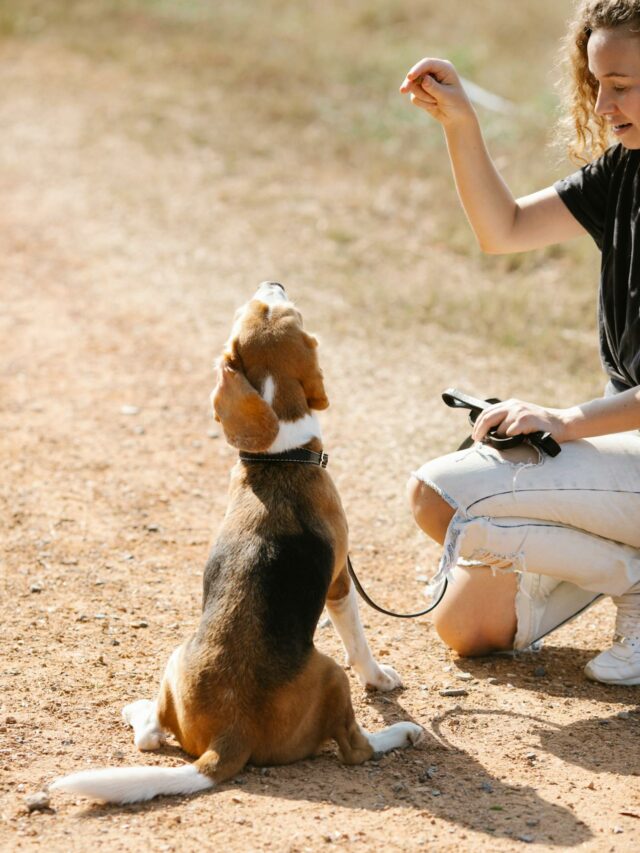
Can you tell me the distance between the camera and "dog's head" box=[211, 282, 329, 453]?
3.79 metres

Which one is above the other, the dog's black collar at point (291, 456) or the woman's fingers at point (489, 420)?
the woman's fingers at point (489, 420)

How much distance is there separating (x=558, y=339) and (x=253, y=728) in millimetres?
5688

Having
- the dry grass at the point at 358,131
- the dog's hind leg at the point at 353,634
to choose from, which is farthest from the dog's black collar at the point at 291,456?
the dry grass at the point at 358,131

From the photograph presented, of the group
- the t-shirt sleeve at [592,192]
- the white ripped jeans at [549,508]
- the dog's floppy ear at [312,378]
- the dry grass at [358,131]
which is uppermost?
the dry grass at [358,131]

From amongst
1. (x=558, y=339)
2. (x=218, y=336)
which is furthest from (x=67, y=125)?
(x=558, y=339)

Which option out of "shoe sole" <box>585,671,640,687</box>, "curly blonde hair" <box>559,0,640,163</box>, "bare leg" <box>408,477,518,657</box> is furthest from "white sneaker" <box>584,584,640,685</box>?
"curly blonde hair" <box>559,0,640,163</box>

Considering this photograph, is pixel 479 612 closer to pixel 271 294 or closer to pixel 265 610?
pixel 265 610

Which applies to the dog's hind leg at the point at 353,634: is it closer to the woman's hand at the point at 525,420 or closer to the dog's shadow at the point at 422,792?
the dog's shadow at the point at 422,792

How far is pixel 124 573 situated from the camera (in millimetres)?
5211

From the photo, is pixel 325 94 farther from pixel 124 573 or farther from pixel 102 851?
pixel 102 851

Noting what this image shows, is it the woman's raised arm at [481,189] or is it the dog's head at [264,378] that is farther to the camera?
the woman's raised arm at [481,189]

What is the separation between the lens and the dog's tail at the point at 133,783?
3.15 m

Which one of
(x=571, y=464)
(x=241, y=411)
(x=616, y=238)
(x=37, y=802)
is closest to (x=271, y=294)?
(x=241, y=411)

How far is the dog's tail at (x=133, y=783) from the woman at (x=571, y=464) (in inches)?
54.7
